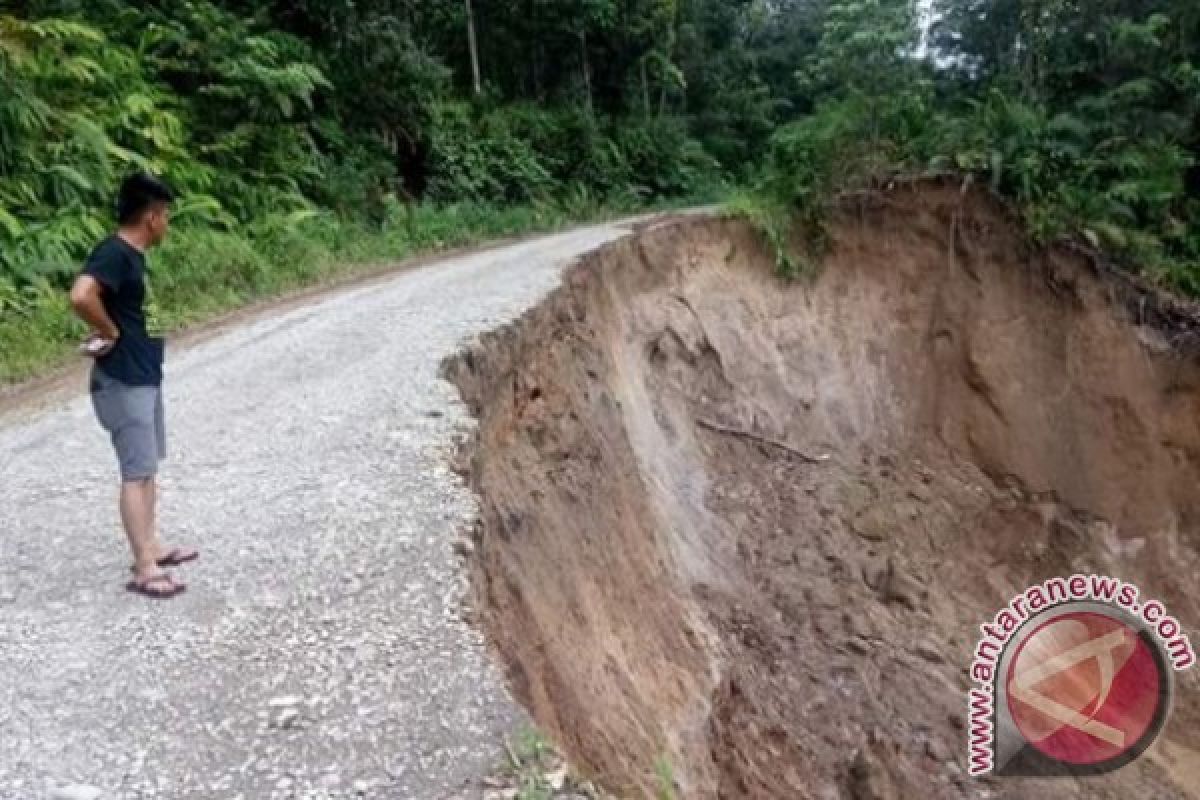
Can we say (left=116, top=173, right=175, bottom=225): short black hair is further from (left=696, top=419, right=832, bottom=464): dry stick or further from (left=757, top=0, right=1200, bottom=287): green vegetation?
(left=757, top=0, right=1200, bottom=287): green vegetation

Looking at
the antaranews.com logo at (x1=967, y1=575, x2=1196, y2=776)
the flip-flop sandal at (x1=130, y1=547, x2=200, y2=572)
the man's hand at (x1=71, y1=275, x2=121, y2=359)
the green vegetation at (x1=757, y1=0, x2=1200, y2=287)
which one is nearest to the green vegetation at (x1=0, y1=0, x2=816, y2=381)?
the flip-flop sandal at (x1=130, y1=547, x2=200, y2=572)

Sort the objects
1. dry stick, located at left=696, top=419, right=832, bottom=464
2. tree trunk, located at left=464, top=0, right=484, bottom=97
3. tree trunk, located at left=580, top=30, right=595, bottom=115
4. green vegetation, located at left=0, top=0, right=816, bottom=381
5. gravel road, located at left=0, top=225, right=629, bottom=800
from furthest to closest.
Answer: tree trunk, located at left=580, top=30, right=595, bottom=115, tree trunk, located at left=464, top=0, right=484, bottom=97, dry stick, located at left=696, top=419, right=832, bottom=464, green vegetation, located at left=0, top=0, right=816, bottom=381, gravel road, located at left=0, top=225, right=629, bottom=800

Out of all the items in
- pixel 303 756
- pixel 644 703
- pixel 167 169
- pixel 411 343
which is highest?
pixel 167 169

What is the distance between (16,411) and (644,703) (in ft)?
16.3

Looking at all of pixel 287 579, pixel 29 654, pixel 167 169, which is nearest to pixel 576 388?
pixel 287 579

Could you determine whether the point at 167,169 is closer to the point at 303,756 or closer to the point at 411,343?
the point at 411,343

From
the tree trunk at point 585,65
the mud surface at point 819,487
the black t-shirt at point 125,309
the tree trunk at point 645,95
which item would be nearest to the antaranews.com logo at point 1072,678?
the mud surface at point 819,487

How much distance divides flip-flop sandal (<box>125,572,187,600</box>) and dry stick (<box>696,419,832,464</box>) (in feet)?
26.7

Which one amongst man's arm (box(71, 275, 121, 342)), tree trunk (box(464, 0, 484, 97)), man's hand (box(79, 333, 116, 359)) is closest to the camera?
man's arm (box(71, 275, 121, 342))

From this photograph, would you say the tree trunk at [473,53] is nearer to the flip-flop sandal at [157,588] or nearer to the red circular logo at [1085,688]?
the red circular logo at [1085,688]

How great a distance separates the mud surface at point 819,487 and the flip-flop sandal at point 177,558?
130 centimetres

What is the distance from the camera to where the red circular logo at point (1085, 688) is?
8.40 metres

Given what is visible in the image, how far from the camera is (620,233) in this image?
13.8m

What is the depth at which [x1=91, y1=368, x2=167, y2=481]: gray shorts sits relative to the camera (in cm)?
385
